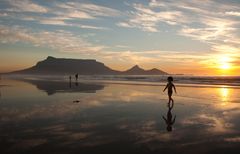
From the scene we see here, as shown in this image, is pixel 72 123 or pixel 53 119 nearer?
pixel 72 123

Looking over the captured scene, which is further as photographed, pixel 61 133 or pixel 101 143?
pixel 61 133

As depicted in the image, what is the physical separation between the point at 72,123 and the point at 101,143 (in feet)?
11.3

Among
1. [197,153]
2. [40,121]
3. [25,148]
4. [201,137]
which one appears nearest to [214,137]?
[201,137]

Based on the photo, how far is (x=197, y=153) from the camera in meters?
8.57

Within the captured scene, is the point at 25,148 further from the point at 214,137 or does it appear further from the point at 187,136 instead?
the point at 214,137

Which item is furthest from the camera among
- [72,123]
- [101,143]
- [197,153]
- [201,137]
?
[72,123]

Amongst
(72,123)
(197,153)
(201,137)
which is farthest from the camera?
(72,123)

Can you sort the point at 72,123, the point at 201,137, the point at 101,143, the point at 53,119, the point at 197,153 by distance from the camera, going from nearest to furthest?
the point at 197,153 → the point at 101,143 → the point at 201,137 → the point at 72,123 → the point at 53,119

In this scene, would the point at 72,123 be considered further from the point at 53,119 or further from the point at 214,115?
the point at 214,115

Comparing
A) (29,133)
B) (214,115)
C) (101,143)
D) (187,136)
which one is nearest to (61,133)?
(29,133)

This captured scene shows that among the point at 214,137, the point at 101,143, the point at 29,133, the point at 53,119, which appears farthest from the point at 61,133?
the point at 214,137

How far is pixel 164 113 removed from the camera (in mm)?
15984

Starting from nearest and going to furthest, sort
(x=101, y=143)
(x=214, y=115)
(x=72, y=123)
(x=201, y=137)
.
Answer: (x=101, y=143) < (x=201, y=137) < (x=72, y=123) < (x=214, y=115)

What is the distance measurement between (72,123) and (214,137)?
5760 mm
